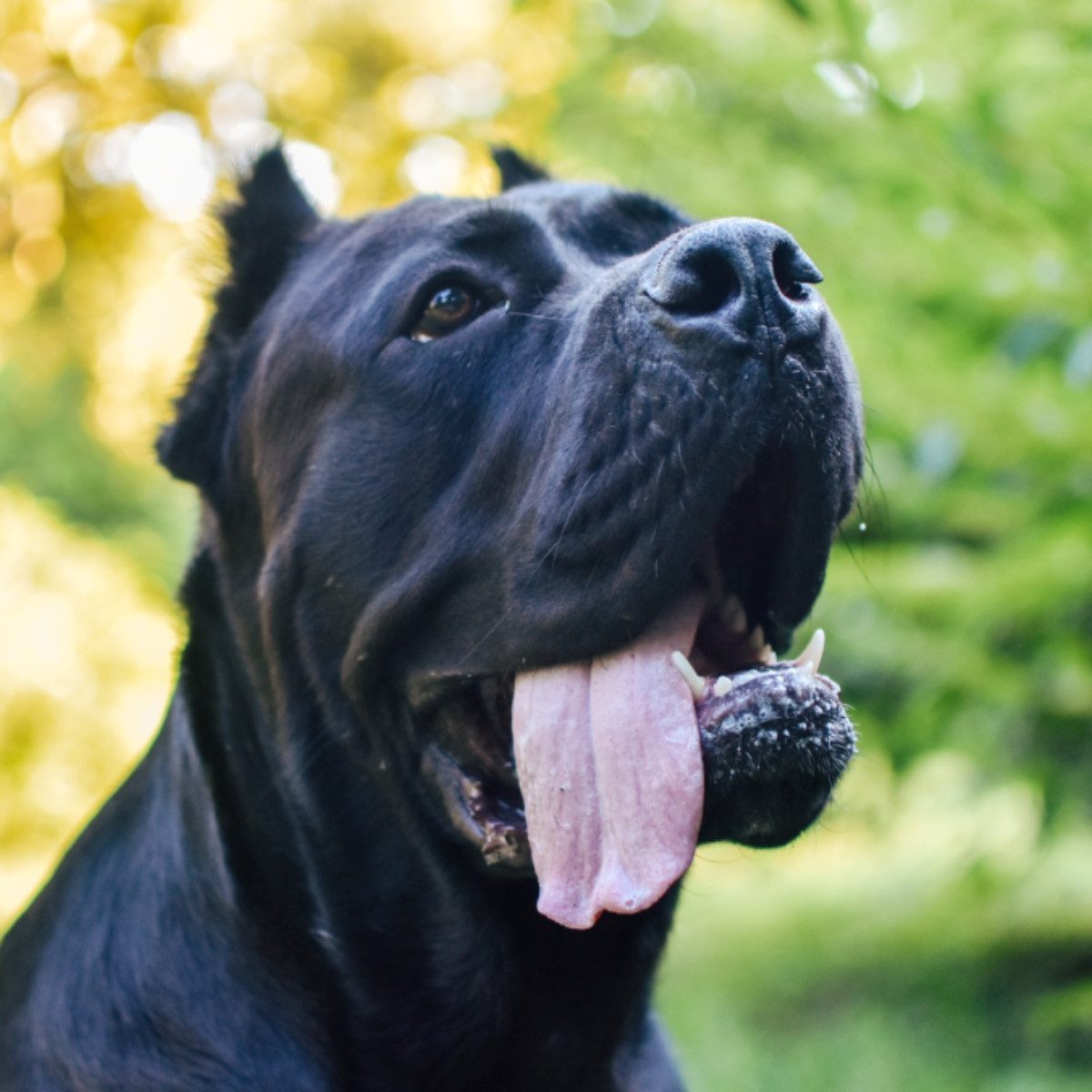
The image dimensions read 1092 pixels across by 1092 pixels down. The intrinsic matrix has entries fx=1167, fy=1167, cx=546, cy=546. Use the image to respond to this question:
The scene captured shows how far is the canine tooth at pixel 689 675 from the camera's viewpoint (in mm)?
1575

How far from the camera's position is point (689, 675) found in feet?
5.17

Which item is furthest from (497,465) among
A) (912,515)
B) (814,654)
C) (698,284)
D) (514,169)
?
(912,515)

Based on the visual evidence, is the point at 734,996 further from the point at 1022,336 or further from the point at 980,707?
the point at 1022,336

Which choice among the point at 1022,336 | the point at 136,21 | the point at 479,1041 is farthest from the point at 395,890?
the point at 136,21

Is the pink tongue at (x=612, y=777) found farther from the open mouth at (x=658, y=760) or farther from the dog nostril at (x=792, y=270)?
the dog nostril at (x=792, y=270)

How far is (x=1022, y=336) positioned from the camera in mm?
3137

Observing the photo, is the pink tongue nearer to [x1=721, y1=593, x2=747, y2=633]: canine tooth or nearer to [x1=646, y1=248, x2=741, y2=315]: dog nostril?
[x1=721, y1=593, x2=747, y2=633]: canine tooth

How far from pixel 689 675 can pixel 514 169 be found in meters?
1.66

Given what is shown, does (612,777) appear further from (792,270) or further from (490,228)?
(490,228)

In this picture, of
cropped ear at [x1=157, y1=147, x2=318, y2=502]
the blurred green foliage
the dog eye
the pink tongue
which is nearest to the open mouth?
the pink tongue

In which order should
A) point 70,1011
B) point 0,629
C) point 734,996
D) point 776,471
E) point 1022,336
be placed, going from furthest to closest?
point 0,629 → point 734,996 → point 1022,336 → point 70,1011 → point 776,471

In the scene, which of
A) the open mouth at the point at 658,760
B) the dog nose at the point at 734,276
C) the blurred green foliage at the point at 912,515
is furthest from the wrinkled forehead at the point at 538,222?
the open mouth at the point at 658,760

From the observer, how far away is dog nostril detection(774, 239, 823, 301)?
1561 millimetres

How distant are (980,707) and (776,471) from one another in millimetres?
2516
